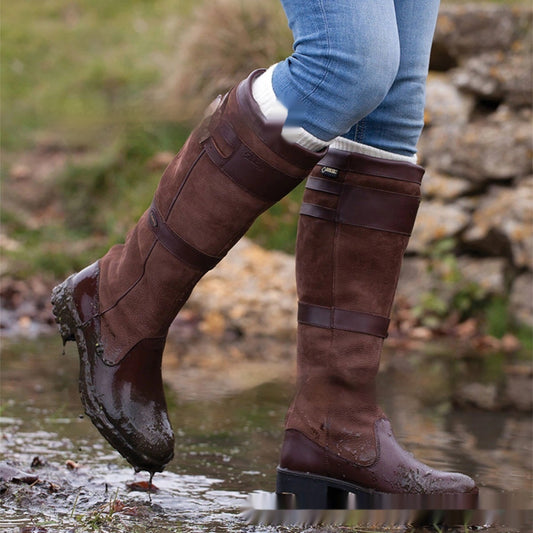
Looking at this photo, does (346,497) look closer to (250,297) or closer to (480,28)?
(250,297)

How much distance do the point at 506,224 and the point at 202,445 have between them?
10.1ft

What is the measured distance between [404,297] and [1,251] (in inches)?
98.5

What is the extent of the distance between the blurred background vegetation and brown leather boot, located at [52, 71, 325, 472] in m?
3.51

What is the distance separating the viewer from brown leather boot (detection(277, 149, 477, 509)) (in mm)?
1880

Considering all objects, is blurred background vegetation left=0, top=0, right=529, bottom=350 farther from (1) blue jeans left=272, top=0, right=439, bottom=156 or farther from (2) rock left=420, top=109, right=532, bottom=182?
(1) blue jeans left=272, top=0, right=439, bottom=156

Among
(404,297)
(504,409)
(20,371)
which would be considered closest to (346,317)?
(504,409)

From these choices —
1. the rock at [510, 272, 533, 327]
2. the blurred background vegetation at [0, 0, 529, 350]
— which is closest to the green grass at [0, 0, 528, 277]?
the blurred background vegetation at [0, 0, 529, 350]

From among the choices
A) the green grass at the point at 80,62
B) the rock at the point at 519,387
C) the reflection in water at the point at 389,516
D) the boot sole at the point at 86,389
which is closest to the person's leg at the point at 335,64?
the boot sole at the point at 86,389

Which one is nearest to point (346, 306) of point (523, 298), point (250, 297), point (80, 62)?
point (250, 297)

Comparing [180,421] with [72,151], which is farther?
[72,151]

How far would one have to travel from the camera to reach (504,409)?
11.0 feet

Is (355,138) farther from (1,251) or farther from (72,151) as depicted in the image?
(72,151)

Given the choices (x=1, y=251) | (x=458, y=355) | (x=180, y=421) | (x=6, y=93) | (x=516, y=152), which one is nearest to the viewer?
(x=180, y=421)

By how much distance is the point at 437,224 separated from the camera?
529cm
